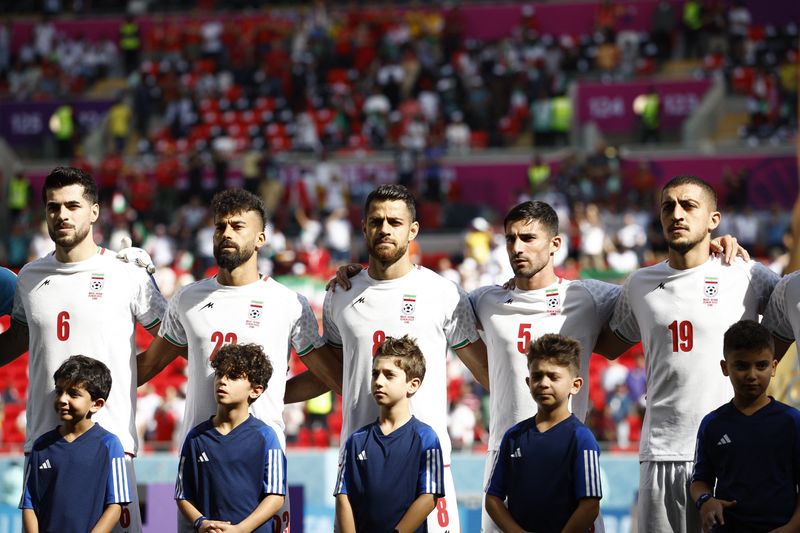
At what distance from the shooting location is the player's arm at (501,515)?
20.6 ft

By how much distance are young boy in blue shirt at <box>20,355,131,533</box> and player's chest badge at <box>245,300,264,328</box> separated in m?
0.87

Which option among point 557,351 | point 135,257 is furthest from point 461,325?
point 135,257

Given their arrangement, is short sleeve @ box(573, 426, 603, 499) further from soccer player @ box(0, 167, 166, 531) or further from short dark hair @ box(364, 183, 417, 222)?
soccer player @ box(0, 167, 166, 531)

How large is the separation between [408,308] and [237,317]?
0.99m

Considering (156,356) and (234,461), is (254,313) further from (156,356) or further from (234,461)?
(234,461)

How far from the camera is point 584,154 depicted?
1081 inches

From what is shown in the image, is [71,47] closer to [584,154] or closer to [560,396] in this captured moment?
[584,154]

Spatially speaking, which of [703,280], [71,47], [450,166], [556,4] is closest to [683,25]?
[556,4]

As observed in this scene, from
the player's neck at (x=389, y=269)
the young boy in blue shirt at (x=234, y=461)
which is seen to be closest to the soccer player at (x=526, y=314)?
the player's neck at (x=389, y=269)

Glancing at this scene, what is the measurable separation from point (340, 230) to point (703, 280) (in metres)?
16.9

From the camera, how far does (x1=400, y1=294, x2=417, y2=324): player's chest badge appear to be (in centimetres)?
712

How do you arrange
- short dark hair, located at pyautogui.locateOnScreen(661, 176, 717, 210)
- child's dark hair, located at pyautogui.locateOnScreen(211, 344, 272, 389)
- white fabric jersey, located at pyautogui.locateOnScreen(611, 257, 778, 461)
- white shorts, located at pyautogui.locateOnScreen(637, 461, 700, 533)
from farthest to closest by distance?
short dark hair, located at pyautogui.locateOnScreen(661, 176, 717, 210) < white fabric jersey, located at pyautogui.locateOnScreen(611, 257, 778, 461) < white shorts, located at pyautogui.locateOnScreen(637, 461, 700, 533) < child's dark hair, located at pyautogui.locateOnScreen(211, 344, 272, 389)

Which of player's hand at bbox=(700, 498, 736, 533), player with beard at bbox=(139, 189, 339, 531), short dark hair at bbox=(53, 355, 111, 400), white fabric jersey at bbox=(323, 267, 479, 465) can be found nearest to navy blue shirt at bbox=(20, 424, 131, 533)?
short dark hair at bbox=(53, 355, 111, 400)

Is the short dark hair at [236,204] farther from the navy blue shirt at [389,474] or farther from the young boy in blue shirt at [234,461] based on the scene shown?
the navy blue shirt at [389,474]
